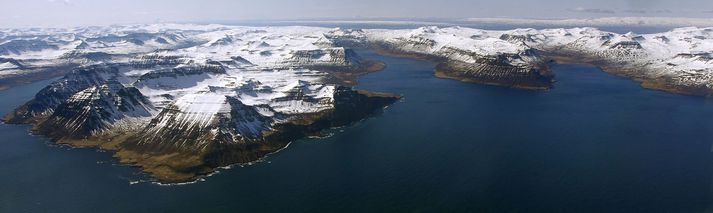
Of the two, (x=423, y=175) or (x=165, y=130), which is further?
(x=165, y=130)

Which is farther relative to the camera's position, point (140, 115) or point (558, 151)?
point (140, 115)

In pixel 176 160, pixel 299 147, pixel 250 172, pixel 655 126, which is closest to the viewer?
pixel 250 172

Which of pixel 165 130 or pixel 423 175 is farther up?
pixel 165 130

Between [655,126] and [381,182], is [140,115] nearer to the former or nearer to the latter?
[381,182]

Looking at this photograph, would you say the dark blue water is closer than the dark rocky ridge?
Yes

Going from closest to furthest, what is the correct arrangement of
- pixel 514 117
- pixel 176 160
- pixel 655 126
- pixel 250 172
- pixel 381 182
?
pixel 381 182 < pixel 250 172 < pixel 176 160 < pixel 655 126 < pixel 514 117

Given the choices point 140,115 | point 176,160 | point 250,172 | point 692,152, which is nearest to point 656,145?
point 692,152

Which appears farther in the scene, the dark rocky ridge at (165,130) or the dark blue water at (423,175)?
the dark rocky ridge at (165,130)
